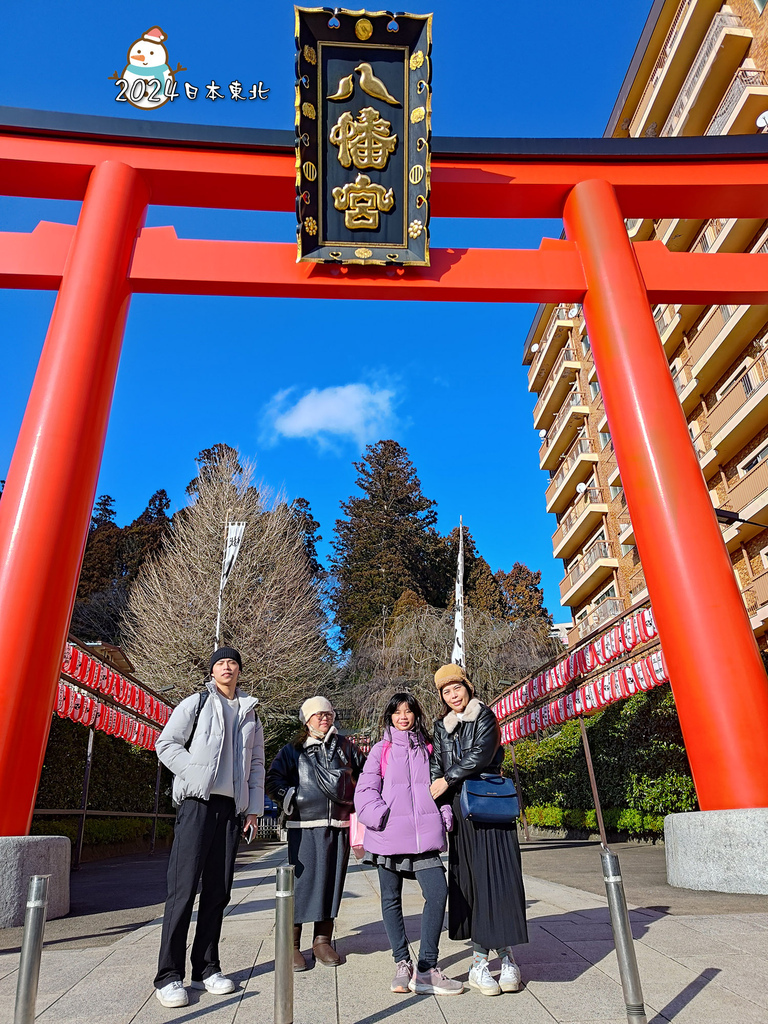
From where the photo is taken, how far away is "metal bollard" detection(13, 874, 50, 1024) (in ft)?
7.72

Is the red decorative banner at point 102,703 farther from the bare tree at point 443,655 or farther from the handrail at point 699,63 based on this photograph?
the handrail at point 699,63

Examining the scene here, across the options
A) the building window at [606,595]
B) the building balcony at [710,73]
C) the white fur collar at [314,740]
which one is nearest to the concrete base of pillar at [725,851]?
the white fur collar at [314,740]

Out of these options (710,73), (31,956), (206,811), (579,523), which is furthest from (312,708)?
(579,523)

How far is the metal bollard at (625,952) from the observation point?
8.16 feet

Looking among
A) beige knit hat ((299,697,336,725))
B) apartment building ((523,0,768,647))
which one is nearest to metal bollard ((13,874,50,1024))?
beige knit hat ((299,697,336,725))

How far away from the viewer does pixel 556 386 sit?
28734 mm

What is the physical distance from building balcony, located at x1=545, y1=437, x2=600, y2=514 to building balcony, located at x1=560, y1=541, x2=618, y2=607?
10.1 feet

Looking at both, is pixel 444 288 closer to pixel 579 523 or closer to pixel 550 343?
pixel 579 523

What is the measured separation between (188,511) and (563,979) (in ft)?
73.4

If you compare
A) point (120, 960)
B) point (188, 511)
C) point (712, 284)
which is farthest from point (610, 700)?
point (188, 511)

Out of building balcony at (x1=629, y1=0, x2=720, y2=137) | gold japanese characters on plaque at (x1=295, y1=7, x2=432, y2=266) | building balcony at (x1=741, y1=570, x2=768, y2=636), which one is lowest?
building balcony at (x1=741, y1=570, x2=768, y2=636)

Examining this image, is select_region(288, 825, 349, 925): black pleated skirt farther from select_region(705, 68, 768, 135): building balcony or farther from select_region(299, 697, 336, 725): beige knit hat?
select_region(705, 68, 768, 135): building balcony

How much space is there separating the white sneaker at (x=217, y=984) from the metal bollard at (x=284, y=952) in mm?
907

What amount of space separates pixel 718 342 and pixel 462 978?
18.0 meters
